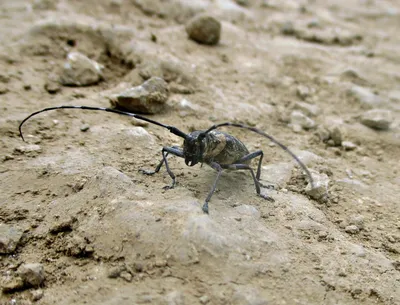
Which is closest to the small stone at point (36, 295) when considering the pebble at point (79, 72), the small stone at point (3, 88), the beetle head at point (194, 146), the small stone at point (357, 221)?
the beetle head at point (194, 146)

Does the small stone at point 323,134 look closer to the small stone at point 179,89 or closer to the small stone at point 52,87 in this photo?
the small stone at point 179,89

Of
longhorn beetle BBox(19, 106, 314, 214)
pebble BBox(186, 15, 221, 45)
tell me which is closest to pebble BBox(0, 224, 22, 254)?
longhorn beetle BBox(19, 106, 314, 214)

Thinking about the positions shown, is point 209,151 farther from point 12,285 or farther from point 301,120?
point 301,120

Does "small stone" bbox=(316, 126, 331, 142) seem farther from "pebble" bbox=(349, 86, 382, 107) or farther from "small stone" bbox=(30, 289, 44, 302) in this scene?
"small stone" bbox=(30, 289, 44, 302)

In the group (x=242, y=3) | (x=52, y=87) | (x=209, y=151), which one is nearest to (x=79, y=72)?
(x=52, y=87)

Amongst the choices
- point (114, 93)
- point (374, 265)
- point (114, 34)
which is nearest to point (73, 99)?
point (114, 93)

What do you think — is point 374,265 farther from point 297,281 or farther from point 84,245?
point 84,245
